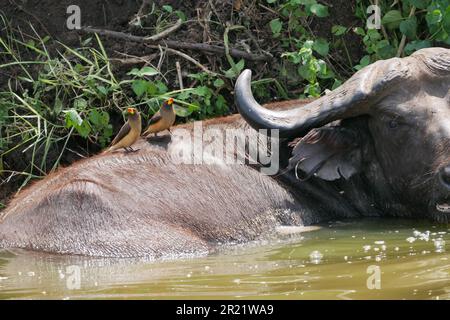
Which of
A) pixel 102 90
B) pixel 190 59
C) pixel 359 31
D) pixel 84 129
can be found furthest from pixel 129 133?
pixel 359 31

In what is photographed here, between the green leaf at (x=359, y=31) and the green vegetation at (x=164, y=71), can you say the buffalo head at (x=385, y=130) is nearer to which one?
the green vegetation at (x=164, y=71)

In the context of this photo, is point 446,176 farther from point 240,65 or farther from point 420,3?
point 240,65

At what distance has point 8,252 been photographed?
817 cm

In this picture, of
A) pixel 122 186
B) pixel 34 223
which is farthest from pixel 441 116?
pixel 34 223

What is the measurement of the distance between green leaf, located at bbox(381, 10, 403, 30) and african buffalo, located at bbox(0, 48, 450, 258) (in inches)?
88.3

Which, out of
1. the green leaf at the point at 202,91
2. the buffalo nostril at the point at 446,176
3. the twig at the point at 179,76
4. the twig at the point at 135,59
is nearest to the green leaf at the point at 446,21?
the green leaf at the point at 202,91

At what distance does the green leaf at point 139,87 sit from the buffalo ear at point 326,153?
2178 mm

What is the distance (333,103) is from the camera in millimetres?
8875

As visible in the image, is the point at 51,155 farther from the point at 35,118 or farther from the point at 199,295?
the point at 199,295

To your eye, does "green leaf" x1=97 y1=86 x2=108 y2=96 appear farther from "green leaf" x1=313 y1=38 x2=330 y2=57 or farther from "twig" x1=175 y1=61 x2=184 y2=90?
"green leaf" x1=313 y1=38 x2=330 y2=57

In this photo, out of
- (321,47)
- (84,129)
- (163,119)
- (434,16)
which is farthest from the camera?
(321,47)

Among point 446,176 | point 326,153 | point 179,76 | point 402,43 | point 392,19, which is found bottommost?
point 446,176

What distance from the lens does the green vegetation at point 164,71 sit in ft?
35.6

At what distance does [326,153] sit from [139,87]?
244 cm
